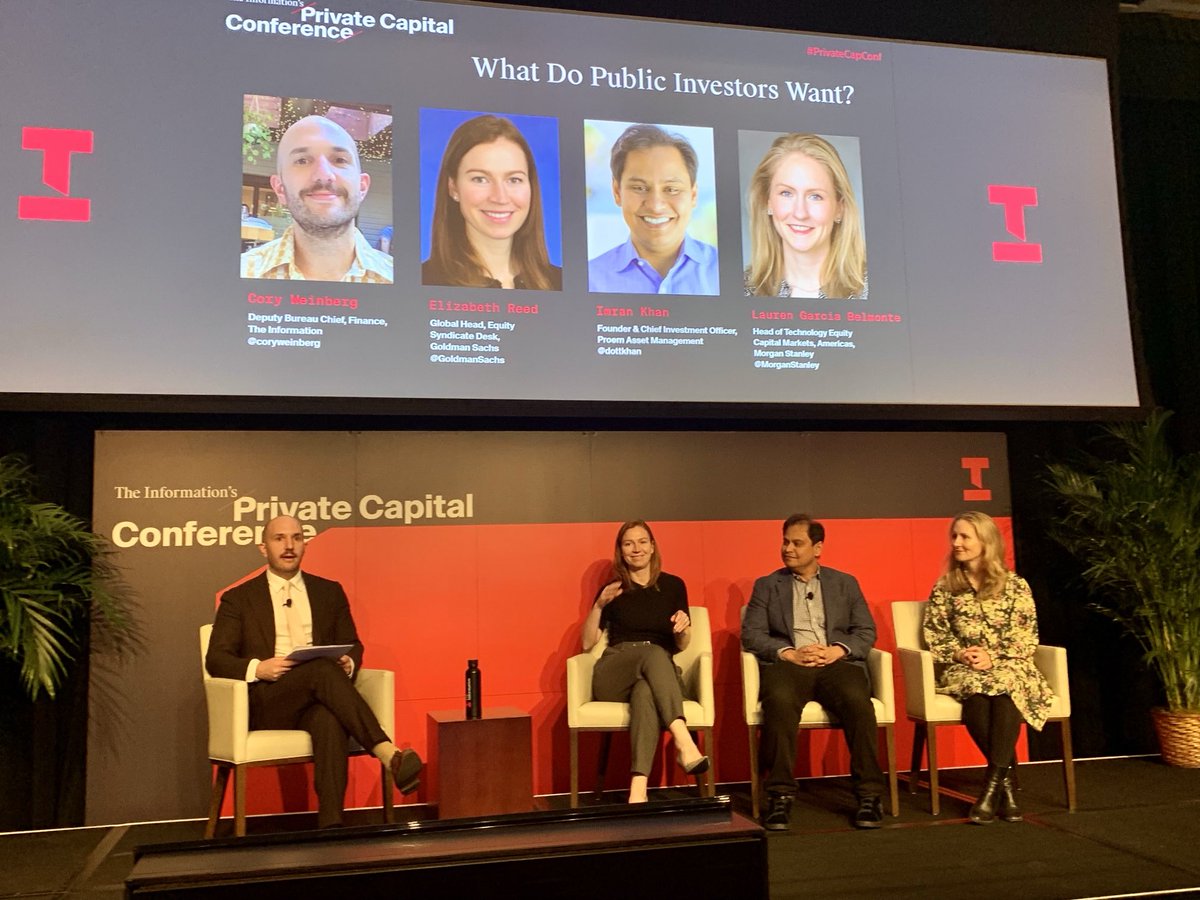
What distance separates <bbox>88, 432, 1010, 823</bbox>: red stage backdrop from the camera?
162 inches

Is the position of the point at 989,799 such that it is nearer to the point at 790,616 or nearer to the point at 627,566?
the point at 790,616

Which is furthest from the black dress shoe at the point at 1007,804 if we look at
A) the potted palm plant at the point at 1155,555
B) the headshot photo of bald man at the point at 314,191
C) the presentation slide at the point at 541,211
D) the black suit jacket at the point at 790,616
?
the headshot photo of bald man at the point at 314,191

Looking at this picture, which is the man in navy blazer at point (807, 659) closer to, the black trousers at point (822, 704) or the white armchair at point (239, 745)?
the black trousers at point (822, 704)

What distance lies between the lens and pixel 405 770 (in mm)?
3451

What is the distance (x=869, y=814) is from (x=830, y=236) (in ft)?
7.87

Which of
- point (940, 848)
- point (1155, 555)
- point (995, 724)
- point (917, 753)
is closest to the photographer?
point (940, 848)

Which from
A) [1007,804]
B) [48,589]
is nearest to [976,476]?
[1007,804]

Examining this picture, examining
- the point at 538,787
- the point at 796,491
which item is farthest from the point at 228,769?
the point at 796,491

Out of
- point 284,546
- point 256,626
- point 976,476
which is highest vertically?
point 976,476

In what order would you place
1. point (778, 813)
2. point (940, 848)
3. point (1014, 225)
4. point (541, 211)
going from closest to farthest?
point (940, 848)
point (778, 813)
point (541, 211)
point (1014, 225)

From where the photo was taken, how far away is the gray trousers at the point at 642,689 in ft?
12.5

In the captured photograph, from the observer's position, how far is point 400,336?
421 cm

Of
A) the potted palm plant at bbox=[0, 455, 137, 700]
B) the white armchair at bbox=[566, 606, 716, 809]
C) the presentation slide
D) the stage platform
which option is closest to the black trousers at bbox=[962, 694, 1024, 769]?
the stage platform

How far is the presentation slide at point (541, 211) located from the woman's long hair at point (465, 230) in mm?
11
